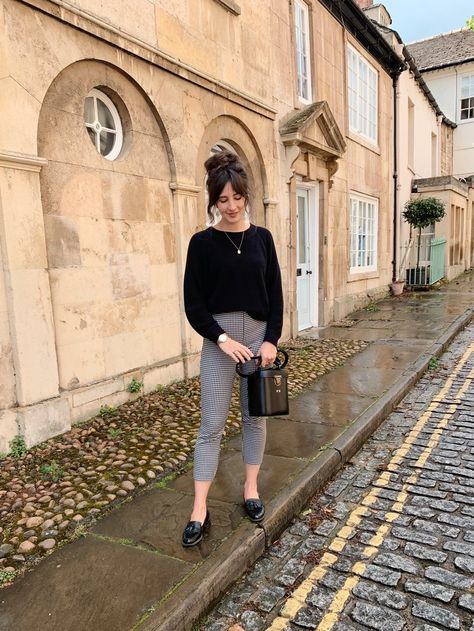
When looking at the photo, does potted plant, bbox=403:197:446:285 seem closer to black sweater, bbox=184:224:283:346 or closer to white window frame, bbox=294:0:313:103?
white window frame, bbox=294:0:313:103

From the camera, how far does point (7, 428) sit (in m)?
3.92

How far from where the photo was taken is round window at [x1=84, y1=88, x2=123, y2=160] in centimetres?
484

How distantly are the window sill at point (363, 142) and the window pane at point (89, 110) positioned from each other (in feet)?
25.2

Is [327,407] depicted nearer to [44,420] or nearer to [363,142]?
[44,420]

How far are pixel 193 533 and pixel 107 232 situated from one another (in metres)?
3.23

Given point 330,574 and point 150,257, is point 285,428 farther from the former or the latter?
point 150,257

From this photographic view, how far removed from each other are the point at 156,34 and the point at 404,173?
39.8ft

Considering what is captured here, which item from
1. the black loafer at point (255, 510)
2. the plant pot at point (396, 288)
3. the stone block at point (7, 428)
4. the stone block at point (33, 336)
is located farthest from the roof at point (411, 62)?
the black loafer at point (255, 510)

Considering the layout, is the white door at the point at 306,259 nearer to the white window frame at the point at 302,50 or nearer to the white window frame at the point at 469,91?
the white window frame at the point at 302,50

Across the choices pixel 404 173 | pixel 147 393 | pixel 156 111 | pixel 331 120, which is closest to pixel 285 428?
pixel 147 393

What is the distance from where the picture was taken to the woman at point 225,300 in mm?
2609

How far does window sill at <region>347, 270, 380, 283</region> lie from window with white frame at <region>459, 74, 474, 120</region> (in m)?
15.4

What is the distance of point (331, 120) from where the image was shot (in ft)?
30.2

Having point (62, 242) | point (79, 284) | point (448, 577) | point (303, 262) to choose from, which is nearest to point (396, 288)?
point (303, 262)
